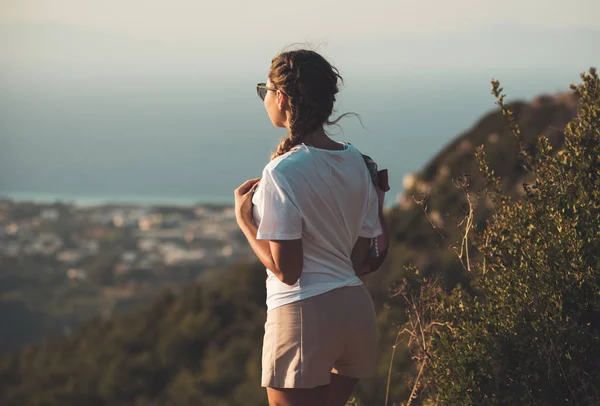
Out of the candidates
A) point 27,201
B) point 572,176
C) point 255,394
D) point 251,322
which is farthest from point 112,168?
point 572,176

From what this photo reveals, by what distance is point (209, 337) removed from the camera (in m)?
25.0

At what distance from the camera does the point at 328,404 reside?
2.47 meters

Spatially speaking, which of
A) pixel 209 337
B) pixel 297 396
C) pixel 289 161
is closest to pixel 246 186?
pixel 289 161

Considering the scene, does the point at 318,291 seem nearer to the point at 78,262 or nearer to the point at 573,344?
the point at 573,344

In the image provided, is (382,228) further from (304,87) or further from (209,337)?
(209,337)

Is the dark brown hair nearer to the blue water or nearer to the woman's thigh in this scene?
the woman's thigh

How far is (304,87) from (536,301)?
1.28m

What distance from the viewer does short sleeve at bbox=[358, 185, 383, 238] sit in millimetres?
2498

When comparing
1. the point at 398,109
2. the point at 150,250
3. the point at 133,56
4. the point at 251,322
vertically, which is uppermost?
the point at 133,56

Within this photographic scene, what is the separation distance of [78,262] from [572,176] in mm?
54024

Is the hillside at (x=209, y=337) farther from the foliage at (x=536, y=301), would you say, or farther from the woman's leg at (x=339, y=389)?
the woman's leg at (x=339, y=389)

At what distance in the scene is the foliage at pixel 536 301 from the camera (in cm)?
290

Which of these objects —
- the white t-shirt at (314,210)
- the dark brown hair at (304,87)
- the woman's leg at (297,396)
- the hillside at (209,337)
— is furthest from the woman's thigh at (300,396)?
the hillside at (209,337)

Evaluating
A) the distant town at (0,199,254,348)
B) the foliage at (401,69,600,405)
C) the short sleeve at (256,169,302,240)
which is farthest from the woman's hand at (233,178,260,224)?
the distant town at (0,199,254,348)
